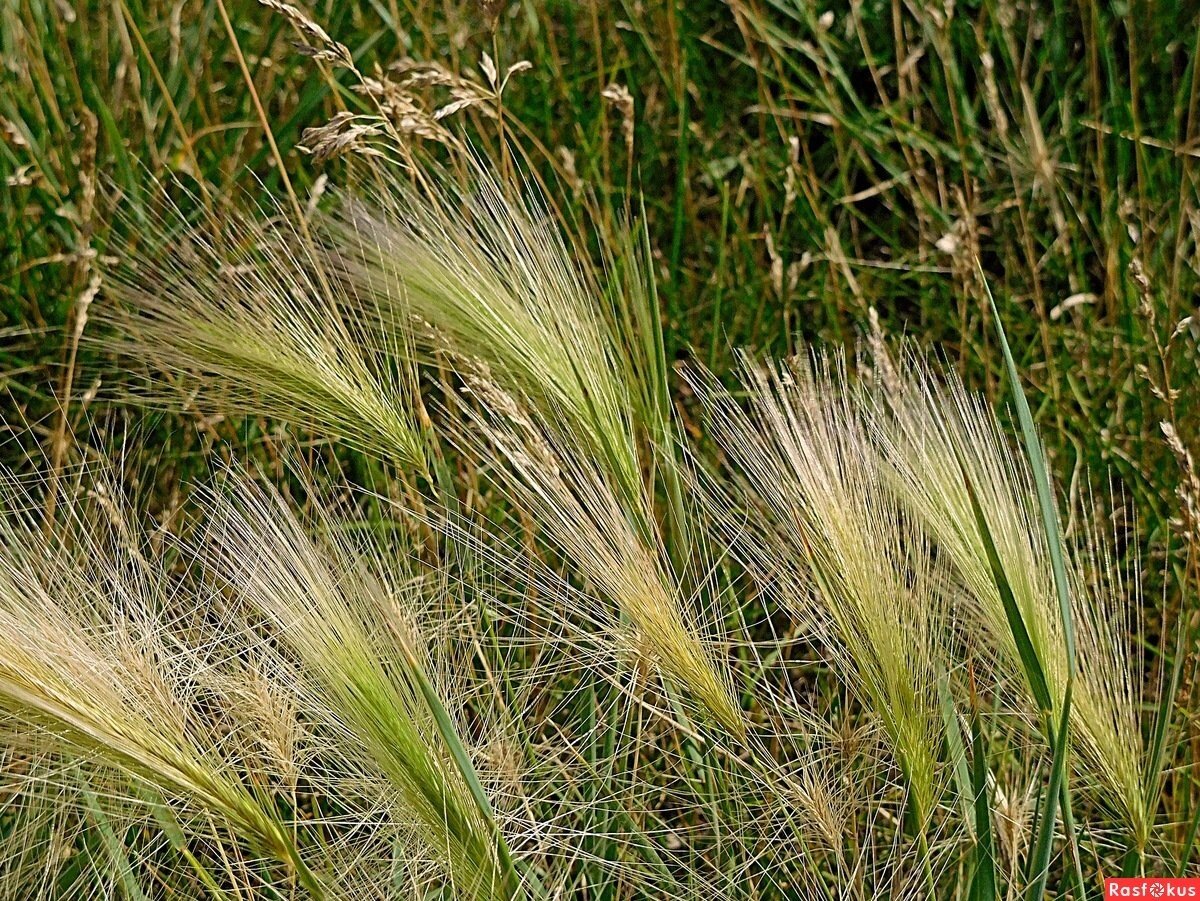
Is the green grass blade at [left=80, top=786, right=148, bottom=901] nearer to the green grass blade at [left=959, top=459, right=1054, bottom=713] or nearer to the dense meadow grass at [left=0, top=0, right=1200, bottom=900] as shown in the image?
the dense meadow grass at [left=0, top=0, right=1200, bottom=900]

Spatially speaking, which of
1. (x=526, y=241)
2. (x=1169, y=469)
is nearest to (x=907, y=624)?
(x=526, y=241)

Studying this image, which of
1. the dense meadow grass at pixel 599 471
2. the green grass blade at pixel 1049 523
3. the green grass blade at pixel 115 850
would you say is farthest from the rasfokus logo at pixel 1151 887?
the green grass blade at pixel 115 850

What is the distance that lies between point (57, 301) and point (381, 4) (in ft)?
2.15

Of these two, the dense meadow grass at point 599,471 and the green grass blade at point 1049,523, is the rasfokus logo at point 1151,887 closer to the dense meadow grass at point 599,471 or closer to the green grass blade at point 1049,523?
the dense meadow grass at point 599,471

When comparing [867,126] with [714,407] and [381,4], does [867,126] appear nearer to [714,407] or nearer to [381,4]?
[381,4]

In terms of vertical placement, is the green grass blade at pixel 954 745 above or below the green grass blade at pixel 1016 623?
below

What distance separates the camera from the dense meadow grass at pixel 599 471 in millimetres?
880

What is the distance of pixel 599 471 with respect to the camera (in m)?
0.99

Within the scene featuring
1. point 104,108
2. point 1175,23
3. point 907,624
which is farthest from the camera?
point 1175,23

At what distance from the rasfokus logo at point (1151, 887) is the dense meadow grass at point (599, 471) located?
1.5 inches

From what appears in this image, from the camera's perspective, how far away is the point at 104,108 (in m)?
1.54

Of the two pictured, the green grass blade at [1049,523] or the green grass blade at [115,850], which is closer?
the green grass blade at [1049,523]

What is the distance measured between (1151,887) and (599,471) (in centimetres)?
55

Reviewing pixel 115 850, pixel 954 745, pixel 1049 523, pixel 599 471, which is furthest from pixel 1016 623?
pixel 115 850
